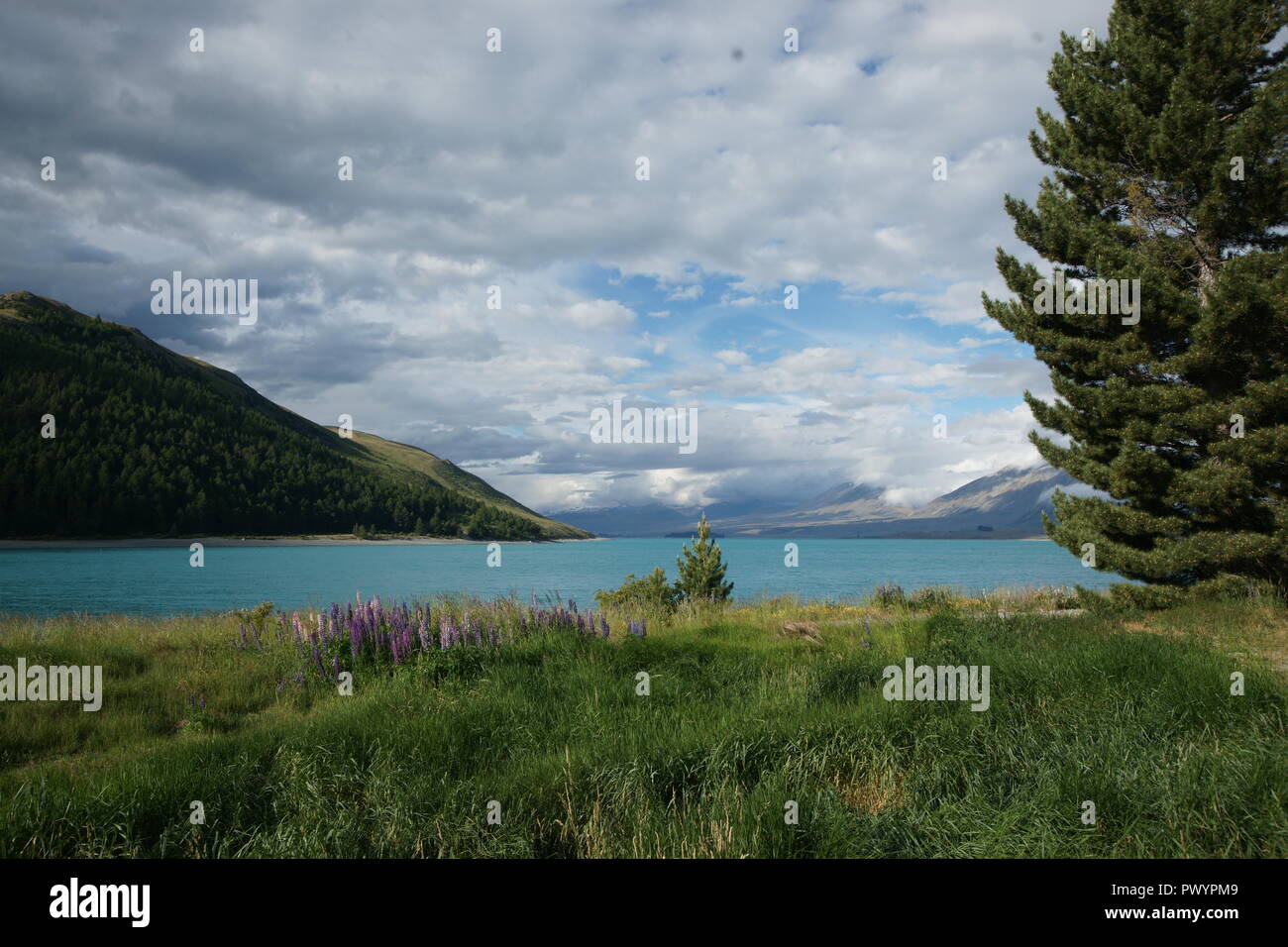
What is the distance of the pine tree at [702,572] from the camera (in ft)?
68.7

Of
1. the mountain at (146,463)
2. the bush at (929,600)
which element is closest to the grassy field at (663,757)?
the bush at (929,600)

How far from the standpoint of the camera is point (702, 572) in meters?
21.2

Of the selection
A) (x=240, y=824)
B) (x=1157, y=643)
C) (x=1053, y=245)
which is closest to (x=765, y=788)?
(x=240, y=824)

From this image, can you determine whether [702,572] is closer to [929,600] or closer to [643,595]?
[643,595]

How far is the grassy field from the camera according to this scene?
4.21 meters

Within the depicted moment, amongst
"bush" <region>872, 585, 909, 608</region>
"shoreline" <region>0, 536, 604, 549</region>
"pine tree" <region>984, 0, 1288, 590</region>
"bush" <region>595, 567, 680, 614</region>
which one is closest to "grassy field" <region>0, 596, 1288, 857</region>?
"pine tree" <region>984, 0, 1288, 590</region>

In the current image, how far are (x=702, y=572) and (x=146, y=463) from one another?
15111 cm

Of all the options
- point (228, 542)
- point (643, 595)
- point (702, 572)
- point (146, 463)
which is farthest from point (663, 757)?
point (146, 463)

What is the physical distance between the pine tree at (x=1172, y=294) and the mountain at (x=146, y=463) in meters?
139

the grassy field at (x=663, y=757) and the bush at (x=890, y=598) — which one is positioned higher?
the grassy field at (x=663, y=757)

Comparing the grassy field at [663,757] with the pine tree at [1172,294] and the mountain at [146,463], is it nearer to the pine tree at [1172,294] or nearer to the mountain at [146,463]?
the pine tree at [1172,294]

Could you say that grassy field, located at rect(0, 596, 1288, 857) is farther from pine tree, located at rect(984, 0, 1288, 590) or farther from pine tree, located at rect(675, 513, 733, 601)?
pine tree, located at rect(675, 513, 733, 601)

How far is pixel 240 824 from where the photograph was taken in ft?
15.3
